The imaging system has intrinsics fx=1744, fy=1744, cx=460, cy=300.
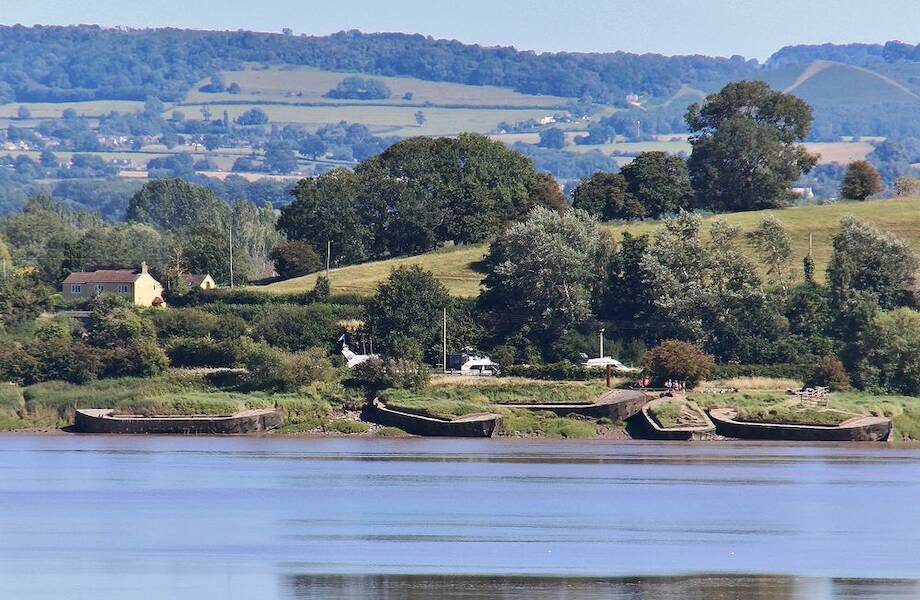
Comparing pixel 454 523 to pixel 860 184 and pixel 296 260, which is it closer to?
pixel 296 260

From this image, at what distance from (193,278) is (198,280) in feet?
2.32

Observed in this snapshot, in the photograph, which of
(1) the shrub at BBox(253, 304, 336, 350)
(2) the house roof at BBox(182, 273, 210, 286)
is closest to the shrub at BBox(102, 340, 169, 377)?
(1) the shrub at BBox(253, 304, 336, 350)

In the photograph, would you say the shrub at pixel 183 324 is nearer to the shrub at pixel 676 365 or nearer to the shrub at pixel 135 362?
the shrub at pixel 135 362

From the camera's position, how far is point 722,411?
2852 inches

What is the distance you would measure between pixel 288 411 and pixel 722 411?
59.8 ft

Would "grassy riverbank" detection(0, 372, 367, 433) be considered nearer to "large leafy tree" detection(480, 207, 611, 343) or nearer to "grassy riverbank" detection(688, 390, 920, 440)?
"large leafy tree" detection(480, 207, 611, 343)

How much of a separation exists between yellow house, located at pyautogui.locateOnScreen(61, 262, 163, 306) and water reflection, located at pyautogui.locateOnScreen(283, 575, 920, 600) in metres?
66.5

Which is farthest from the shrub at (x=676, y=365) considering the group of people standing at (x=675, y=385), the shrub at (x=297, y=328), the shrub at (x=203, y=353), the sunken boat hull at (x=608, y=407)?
the shrub at (x=203, y=353)

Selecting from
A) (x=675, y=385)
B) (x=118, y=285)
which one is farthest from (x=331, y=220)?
(x=675, y=385)

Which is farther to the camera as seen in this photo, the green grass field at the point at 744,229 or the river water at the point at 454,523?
the green grass field at the point at 744,229

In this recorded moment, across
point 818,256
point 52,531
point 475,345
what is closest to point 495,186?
point 818,256

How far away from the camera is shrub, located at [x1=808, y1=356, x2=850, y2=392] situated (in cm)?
7825

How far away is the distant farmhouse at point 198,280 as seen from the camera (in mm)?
106856

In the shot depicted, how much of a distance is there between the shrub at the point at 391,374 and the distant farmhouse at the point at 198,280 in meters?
29.6
